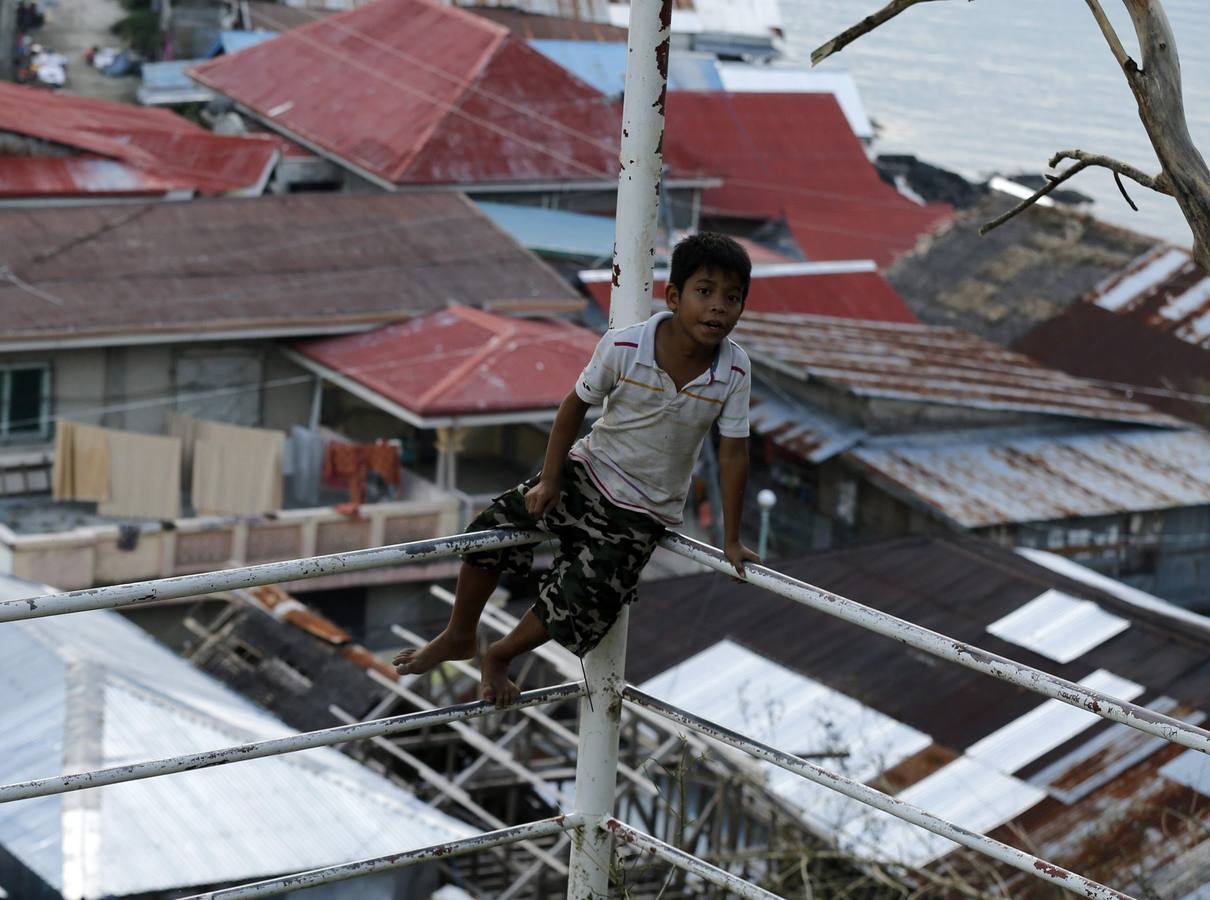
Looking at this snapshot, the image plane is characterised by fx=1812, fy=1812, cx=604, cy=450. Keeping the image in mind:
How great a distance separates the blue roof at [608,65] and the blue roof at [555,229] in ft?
18.5

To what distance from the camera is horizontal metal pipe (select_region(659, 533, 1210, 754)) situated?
256 cm

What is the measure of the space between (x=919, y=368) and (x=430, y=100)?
9.85 m

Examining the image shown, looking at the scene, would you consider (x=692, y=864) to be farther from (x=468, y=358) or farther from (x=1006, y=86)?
(x=1006, y=86)

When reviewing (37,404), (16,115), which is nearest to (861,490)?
(37,404)

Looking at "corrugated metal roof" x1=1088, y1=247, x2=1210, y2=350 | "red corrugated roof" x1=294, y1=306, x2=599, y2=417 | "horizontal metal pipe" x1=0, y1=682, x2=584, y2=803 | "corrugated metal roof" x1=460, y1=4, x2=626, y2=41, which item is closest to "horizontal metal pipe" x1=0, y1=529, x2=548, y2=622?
"horizontal metal pipe" x1=0, y1=682, x2=584, y2=803

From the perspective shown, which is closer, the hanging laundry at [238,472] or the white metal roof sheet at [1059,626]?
the white metal roof sheet at [1059,626]

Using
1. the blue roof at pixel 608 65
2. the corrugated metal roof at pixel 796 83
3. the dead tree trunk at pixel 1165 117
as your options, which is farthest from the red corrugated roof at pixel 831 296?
the dead tree trunk at pixel 1165 117

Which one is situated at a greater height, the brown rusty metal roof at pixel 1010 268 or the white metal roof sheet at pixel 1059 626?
the brown rusty metal roof at pixel 1010 268

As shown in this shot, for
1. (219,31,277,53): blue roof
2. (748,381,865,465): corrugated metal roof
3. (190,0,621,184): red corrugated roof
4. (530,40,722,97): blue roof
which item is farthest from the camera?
(219,31,277,53): blue roof

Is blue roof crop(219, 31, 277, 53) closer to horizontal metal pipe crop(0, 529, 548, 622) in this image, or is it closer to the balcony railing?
the balcony railing

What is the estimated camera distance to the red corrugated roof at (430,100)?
26.1m

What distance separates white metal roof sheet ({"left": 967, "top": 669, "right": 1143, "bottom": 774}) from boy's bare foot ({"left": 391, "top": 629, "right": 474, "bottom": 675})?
775cm

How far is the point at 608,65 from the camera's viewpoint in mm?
33656

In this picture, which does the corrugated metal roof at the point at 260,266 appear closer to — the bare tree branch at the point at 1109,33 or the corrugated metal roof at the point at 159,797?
the corrugated metal roof at the point at 159,797
